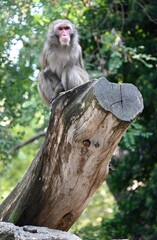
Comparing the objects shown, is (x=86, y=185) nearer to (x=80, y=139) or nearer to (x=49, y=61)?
(x=80, y=139)

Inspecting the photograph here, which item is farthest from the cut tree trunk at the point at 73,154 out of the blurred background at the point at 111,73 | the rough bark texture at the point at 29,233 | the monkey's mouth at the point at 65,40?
the blurred background at the point at 111,73

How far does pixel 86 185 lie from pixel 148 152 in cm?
617

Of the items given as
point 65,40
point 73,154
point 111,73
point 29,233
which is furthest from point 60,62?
point 111,73

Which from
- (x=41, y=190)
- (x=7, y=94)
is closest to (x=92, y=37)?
(x=7, y=94)

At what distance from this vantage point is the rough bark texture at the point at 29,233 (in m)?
5.97

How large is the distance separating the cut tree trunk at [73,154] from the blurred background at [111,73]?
4.16 meters

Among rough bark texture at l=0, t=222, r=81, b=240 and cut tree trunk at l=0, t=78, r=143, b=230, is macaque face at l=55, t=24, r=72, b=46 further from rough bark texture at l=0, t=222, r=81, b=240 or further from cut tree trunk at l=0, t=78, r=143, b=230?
rough bark texture at l=0, t=222, r=81, b=240

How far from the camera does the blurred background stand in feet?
34.3

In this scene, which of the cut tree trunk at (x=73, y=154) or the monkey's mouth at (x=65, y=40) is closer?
the cut tree trunk at (x=73, y=154)

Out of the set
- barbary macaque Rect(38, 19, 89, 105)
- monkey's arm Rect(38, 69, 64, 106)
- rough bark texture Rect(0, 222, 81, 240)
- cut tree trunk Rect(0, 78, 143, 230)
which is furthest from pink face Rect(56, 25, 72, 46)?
rough bark texture Rect(0, 222, 81, 240)

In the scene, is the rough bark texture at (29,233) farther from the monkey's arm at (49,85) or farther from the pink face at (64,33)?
the pink face at (64,33)

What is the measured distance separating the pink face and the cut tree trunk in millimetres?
1912

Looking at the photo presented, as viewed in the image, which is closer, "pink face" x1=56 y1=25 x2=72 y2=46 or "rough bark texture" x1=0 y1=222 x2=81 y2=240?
"rough bark texture" x1=0 y1=222 x2=81 y2=240

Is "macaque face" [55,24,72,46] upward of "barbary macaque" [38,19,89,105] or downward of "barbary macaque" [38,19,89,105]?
upward
